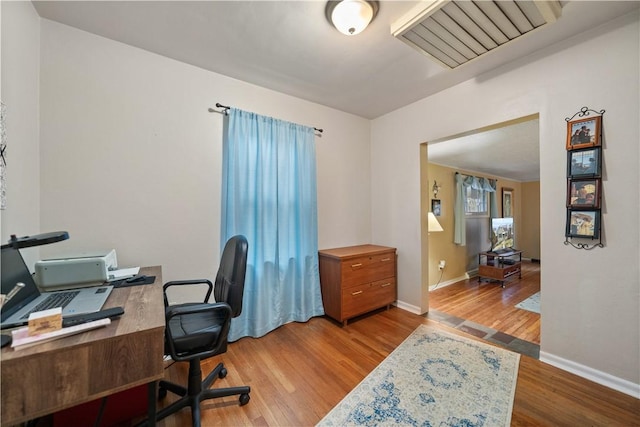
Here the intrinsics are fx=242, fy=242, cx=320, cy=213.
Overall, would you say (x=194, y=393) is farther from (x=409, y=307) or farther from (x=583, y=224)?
(x=583, y=224)

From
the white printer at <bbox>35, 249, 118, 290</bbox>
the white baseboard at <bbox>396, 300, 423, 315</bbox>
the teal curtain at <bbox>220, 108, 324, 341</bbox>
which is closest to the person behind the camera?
the white printer at <bbox>35, 249, 118, 290</bbox>

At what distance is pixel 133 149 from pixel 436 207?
444cm

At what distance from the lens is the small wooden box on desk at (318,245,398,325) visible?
260 centimetres

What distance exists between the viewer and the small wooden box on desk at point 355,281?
260 centimetres

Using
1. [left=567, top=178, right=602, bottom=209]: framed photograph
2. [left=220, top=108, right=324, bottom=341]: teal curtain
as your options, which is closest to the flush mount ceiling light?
[left=220, top=108, right=324, bottom=341]: teal curtain

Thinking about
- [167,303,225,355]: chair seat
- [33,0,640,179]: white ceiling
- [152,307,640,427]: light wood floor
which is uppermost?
[33,0,640,179]: white ceiling

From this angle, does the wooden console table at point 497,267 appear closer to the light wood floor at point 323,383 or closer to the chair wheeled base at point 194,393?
the light wood floor at point 323,383

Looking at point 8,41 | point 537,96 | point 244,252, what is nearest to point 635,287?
point 537,96

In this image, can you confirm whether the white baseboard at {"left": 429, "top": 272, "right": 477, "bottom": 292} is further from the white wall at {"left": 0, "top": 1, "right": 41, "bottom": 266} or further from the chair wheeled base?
the white wall at {"left": 0, "top": 1, "right": 41, "bottom": 266}

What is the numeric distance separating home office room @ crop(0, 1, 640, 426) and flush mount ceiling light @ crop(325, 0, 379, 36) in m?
0.03

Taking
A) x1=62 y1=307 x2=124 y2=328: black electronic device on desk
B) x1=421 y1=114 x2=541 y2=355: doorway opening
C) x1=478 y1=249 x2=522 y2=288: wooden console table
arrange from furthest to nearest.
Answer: x1=478 y1=249 x2=522 y2=288: wooden console table < x1=421 y1=114 x2=541 y2=355: doorway opening < x1=62 y1=307 x2=124 y2=328: black electronic device on desk

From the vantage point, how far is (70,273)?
1.34m

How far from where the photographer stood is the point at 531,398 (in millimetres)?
1586

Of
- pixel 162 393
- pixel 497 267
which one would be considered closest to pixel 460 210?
pixel 497 267
